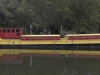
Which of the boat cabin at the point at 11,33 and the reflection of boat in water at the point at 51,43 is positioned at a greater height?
the boat cabin at the point at 11,33

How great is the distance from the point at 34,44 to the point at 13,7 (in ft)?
27.7

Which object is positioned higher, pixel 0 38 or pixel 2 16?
pixel 2 16

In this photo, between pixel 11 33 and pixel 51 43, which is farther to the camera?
pixel 11 33

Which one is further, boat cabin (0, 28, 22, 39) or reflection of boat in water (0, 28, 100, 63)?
boat cabin (0, 28, 22, 39)

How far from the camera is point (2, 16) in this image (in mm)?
44188

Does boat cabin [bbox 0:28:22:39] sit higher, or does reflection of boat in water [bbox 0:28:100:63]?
boat cabin [bbox 0:28:22:39]

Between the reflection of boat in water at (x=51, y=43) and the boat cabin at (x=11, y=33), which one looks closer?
the reflection of boat in water at (x=51, y=43)

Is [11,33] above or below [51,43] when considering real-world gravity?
above
